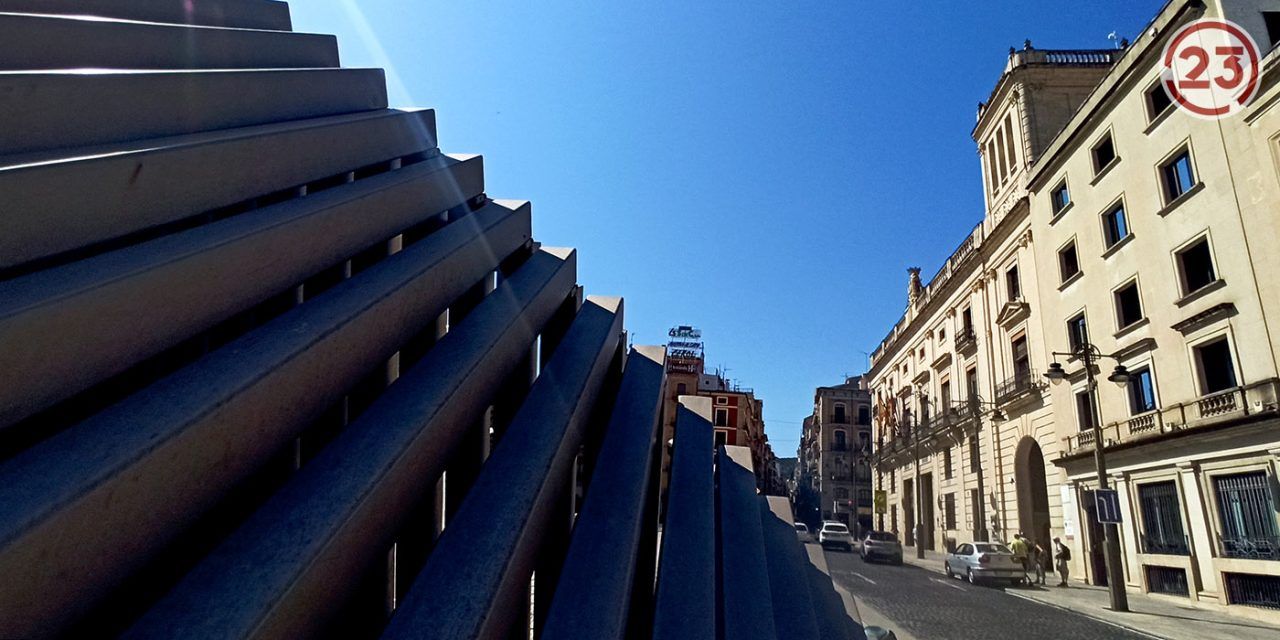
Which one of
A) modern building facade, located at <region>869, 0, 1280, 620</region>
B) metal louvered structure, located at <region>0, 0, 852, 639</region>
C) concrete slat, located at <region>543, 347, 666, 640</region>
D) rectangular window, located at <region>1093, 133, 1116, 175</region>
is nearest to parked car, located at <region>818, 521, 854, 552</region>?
modern building facade, located at <region>869, 0, 1280, 620</region>

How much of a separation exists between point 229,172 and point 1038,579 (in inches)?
1037

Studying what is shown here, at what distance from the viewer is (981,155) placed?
34688 mm

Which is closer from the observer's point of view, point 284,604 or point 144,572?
point 284,604

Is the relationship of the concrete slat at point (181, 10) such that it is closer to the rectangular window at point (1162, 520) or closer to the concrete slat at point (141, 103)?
the concrete slat at point (141, 103)

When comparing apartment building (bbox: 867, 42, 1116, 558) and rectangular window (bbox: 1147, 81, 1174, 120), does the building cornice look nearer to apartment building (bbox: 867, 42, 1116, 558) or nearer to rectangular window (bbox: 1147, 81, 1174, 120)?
rectangular window (bbox: 1147, 81, 1174, 120)

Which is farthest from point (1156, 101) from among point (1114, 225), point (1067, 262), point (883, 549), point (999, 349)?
point (883, 549)

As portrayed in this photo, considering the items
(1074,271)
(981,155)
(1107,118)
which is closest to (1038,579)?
(1074,271)

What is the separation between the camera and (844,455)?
2972 inches

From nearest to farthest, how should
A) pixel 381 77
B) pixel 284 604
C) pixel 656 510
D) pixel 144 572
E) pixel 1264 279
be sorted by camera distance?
pixel 284 604 < pixel 144 572 < pixel 656 510 < pixel 381 77 < pixel 1264 279

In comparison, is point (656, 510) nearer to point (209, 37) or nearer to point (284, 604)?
point (284, 604)

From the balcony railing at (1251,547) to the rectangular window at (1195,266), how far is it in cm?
599

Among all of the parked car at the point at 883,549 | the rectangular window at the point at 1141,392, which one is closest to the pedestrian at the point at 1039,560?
the parked car at the point at 883,549

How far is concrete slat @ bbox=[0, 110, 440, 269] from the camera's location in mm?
1896

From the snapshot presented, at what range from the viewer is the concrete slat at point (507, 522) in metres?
1.88
